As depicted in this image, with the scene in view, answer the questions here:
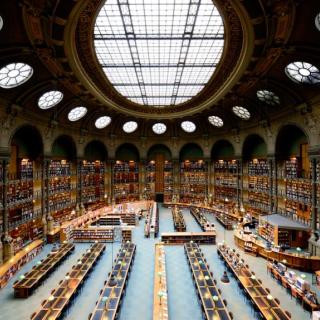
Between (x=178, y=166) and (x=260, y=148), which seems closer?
(x=260, y=148)

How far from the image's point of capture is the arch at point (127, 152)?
31594 mm

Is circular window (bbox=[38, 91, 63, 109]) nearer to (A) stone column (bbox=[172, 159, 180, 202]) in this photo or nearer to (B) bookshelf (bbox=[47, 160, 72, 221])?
(B) bookshelf (bbox=[47, 160, 72, 221])

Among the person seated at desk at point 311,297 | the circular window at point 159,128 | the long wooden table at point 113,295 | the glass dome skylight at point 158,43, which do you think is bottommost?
the person seated at desk at point 311,297

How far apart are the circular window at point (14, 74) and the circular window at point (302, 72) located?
1465 centimetres

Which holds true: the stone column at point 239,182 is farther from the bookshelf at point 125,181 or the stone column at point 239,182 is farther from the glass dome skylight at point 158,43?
the bookshelf at point 125,181

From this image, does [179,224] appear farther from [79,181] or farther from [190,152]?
[190,152]

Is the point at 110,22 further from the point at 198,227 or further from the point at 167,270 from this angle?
the point at 198,227

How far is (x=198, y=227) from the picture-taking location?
75.4 feet

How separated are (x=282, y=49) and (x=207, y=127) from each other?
698 inches

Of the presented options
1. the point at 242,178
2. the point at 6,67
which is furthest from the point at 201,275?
the point at 242,178

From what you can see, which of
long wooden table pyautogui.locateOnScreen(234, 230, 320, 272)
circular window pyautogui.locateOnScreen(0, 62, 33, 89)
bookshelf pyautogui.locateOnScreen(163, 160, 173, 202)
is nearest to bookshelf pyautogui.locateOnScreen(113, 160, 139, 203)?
bookshelf pyautogui.locateOnScreen(163, 160, 173, 202)

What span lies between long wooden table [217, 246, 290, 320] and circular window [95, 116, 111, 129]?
1947 centimetres

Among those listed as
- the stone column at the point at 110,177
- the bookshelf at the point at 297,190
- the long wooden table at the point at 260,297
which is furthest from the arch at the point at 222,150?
the long wooden table at the point at 260,297

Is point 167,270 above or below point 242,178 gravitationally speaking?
below
